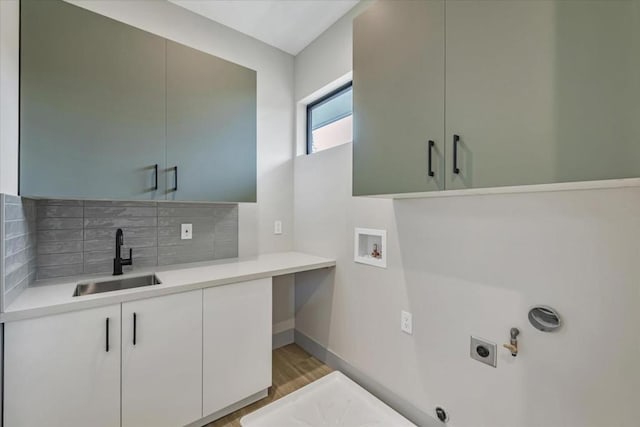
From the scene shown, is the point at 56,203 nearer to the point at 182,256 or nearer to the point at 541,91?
the point at 182,256

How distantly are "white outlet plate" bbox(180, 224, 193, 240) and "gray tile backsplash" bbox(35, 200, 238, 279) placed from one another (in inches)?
0.9

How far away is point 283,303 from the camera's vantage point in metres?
2.62

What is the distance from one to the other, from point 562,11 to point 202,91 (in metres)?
1.78

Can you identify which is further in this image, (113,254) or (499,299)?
(113,254)

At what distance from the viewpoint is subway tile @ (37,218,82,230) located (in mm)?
1547

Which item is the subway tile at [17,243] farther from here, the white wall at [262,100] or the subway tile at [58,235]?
the white wall at [262,100]

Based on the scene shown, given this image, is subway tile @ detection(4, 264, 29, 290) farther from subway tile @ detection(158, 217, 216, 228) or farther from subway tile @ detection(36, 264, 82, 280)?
subway tile @ detection(158, 217, 216, 228)

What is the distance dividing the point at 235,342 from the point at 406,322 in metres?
1.06

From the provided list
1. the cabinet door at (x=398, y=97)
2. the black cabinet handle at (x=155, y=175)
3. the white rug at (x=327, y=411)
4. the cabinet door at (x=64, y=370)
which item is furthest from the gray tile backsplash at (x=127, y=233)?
the cabinet door at (x=398, y=97)

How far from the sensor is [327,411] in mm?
1603

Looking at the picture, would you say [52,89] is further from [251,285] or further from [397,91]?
[397,91]

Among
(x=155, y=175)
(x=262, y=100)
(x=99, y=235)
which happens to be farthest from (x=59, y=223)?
(x=262, y=100)

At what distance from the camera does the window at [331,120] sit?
227cm

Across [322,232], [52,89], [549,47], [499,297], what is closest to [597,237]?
[499,297]
